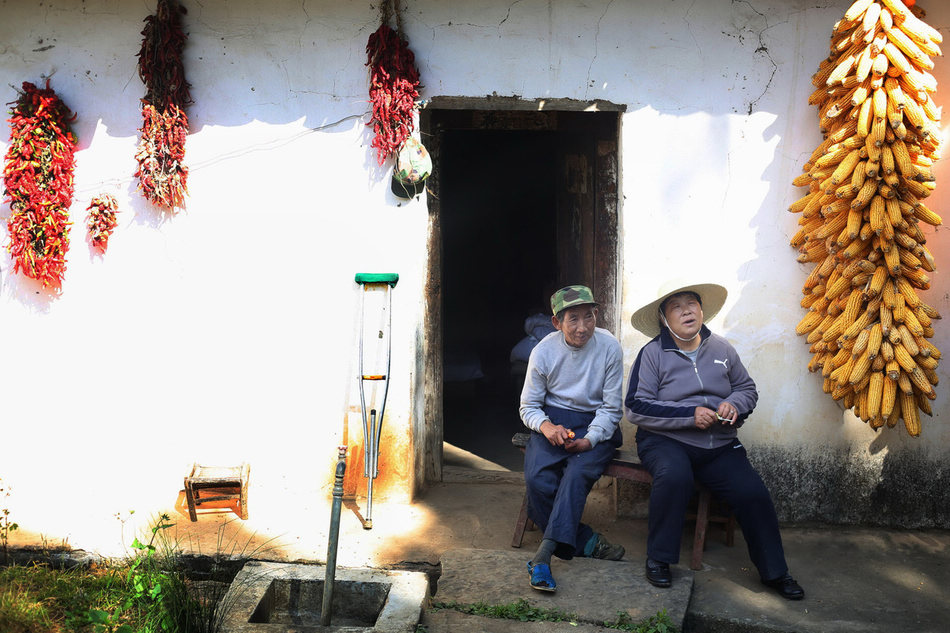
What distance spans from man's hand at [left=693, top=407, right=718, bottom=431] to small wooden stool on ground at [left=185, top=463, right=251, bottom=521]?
2992 millimetres

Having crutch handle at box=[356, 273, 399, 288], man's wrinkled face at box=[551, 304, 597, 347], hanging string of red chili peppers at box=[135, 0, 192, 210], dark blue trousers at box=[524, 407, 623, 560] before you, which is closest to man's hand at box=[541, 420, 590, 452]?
dark blue trousers at box=[524, 407, 623, 560]

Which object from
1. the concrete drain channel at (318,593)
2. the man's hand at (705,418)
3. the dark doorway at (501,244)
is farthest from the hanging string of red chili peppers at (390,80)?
the concrete drain channel at (318,593)

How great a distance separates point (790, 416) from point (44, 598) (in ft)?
15.2

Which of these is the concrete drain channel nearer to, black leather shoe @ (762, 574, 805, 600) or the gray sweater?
the gray sweater

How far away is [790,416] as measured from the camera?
18.1 feet

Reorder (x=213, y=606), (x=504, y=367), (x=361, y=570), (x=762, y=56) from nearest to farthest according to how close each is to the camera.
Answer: (x=213, y=606) → (x=361, y=570) → (x=762, y=56) → (x=504, y=367)

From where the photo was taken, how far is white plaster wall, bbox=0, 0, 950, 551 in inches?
214

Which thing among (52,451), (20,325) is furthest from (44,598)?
(20,325)

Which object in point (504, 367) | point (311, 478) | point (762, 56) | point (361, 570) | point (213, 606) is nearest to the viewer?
point (213, 606)

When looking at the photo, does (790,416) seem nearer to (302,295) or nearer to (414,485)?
(414,485)

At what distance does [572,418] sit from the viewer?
5.13m

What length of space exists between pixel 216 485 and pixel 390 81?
9.60ft

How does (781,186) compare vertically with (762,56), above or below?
below

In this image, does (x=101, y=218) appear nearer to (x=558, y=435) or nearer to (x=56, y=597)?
(x=56, y=597)
